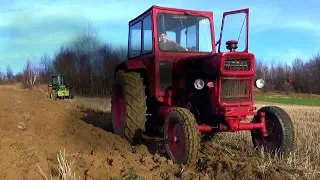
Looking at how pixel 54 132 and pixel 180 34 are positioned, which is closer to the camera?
pixel 180 34

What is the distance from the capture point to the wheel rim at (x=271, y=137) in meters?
6.25

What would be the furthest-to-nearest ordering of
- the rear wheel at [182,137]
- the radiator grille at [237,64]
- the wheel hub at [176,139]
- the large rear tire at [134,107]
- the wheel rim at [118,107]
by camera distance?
the wheel rim at [118,107] < the large rear tire at [134,107] < the radiator grille at [237,64] < the wheel hub at [176,139] < the rear wheel at [182,137]

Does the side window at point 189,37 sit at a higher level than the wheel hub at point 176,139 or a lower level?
higher

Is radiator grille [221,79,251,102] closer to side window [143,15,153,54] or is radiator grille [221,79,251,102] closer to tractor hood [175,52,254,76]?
tractor hood [175,52,254,76]

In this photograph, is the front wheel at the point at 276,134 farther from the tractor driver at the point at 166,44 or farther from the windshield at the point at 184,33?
the tractor driver at the point at 166,44

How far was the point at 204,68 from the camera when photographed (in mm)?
6320

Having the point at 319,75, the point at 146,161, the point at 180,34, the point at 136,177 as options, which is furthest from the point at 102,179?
the point at 319,75

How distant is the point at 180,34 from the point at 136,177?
3.56 metres

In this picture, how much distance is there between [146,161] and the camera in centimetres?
579

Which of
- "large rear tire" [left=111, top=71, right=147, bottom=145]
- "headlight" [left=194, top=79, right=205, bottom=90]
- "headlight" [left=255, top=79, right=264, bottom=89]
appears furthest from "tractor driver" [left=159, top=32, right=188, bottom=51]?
"headlight" [left=255, top=79, right=264, bottom=89]

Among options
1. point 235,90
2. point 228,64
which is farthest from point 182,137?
point 228,64

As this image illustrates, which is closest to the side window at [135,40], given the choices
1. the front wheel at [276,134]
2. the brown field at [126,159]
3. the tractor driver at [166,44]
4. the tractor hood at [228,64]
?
the tractor driver at [166,44]

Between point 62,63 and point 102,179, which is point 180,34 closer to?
point 102,179

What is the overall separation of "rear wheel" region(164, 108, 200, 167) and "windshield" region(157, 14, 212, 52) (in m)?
1.67
